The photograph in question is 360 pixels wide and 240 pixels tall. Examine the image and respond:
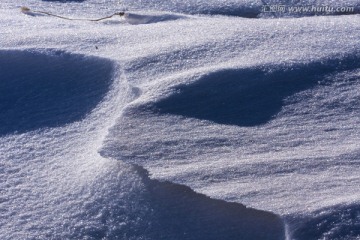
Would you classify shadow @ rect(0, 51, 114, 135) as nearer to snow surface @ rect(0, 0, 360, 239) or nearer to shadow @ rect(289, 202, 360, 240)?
snow surface @ rect(0, 0, 360, 239)

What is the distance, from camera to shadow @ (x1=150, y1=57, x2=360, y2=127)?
1.50m

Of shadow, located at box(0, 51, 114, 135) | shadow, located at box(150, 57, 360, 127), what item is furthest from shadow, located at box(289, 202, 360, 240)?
shadow, located at box(0, 51, 114, 135)

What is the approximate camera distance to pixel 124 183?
51.6 inches

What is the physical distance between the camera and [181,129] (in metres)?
1.44

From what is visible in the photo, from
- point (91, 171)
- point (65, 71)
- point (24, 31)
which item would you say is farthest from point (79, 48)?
point (91, 171)

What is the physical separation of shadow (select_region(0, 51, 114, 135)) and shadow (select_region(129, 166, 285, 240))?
440 millimetres

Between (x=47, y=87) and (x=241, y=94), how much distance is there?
54cm

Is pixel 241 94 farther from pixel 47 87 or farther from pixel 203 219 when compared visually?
pixel 47 87

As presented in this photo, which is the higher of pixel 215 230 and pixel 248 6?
pixel 248 6

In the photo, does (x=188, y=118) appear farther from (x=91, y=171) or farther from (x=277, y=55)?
(x=277, y=55)

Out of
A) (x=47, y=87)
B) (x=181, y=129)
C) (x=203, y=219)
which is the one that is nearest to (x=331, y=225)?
(x=203, y=219)

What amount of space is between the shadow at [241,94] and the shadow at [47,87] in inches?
9.5

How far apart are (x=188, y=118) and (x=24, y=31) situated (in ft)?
2.53

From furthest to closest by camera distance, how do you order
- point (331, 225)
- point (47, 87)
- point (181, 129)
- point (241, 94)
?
→ point (47, 87) → point (241, 94) → point (181, 129) → point (331, 225)
